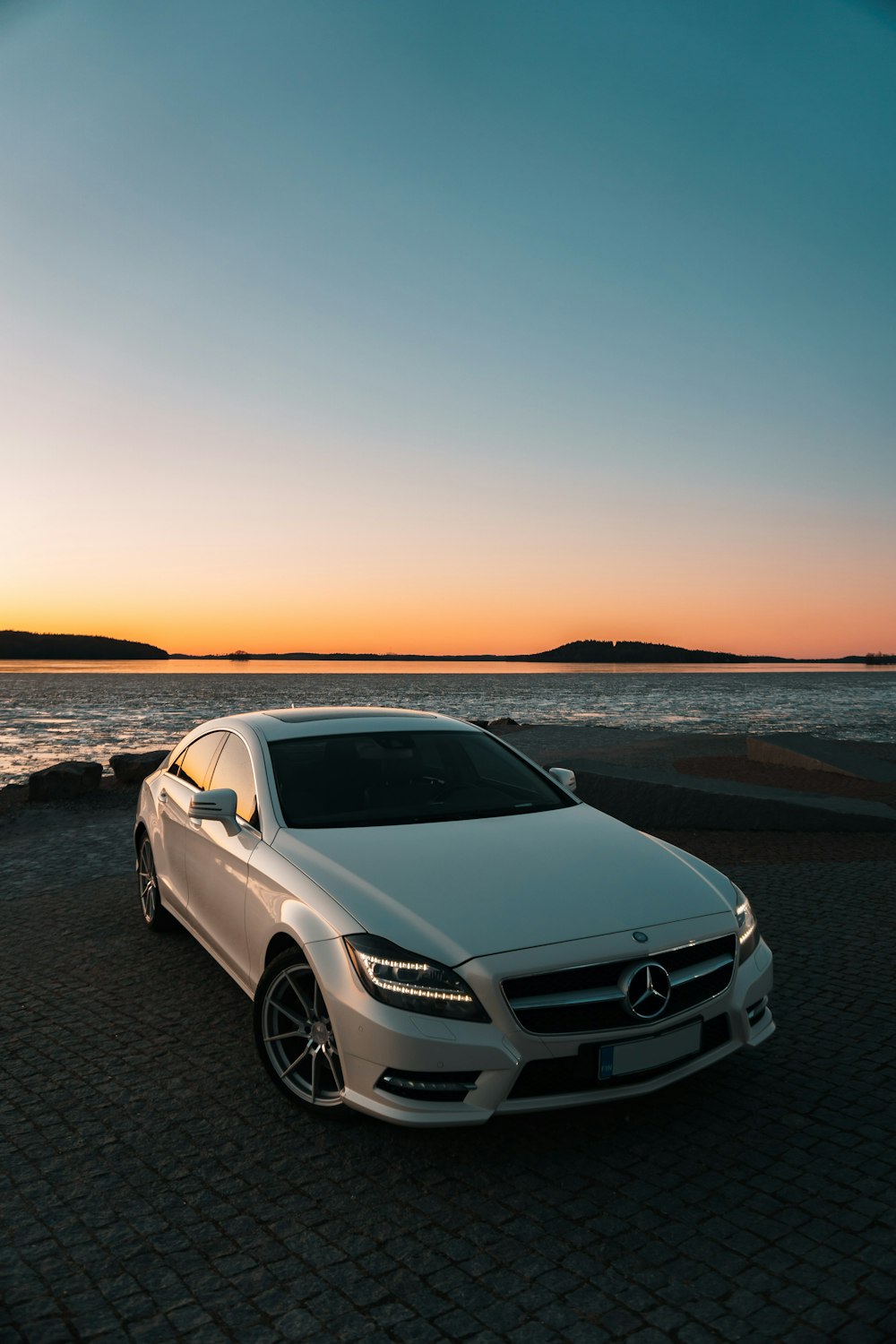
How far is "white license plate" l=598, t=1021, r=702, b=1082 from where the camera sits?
3.09 meters

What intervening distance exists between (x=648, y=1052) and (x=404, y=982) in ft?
2.94

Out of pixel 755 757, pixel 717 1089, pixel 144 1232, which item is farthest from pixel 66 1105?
pixel 755 757

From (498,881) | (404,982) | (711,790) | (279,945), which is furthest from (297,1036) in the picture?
(711,790)

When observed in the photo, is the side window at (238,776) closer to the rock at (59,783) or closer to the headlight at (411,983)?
the headlight at (411,983)

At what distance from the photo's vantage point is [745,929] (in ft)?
12.1

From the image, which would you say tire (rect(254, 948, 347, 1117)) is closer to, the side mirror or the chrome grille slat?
the side mirror

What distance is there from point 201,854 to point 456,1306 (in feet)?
9.42

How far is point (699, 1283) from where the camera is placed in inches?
101

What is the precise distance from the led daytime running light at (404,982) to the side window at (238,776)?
1.37 meters

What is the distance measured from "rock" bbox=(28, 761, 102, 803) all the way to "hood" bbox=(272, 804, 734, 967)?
9681 millimetres

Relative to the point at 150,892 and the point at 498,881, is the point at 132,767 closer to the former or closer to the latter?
the point at 150,892

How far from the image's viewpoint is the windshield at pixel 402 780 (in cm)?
441

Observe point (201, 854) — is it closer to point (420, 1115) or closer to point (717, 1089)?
point (420, 1115)

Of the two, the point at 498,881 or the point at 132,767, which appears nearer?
the point at 498,881
